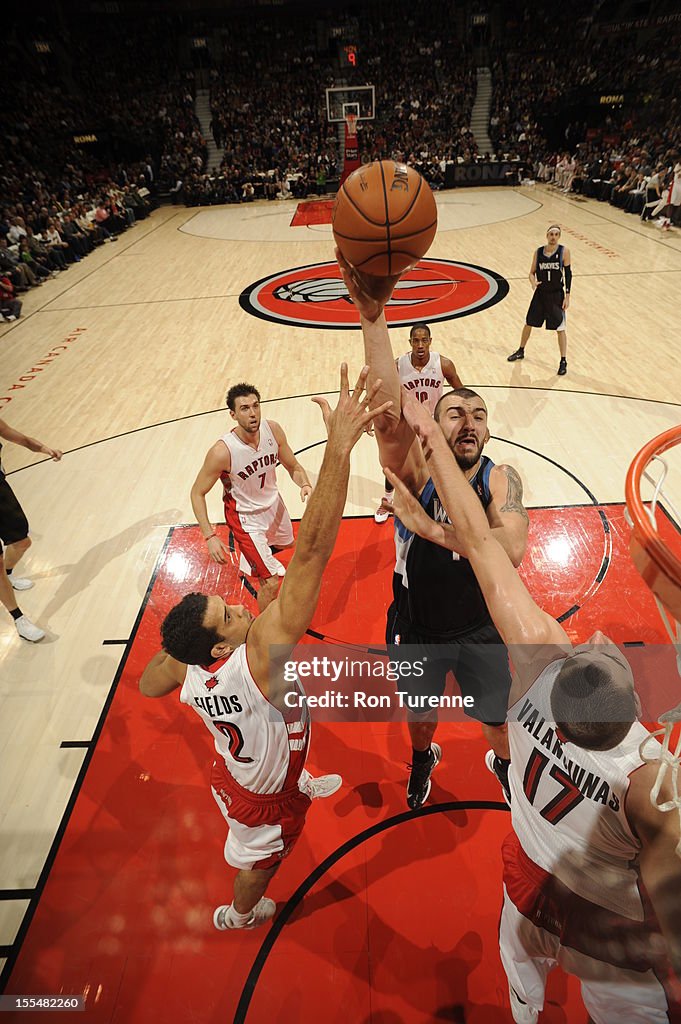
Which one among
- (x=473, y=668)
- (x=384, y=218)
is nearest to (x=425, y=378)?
(x=384, y=218)

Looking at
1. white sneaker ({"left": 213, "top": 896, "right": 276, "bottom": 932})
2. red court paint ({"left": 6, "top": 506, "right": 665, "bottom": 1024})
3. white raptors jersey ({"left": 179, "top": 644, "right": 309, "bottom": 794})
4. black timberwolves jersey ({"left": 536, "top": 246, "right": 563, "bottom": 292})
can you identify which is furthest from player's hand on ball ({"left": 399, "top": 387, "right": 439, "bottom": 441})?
black timberwolves jersey ({"left": 536, "top": 246, "right": 563, "bottom": 292})

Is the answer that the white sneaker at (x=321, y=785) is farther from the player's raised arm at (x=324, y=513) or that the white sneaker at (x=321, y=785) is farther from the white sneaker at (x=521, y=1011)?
the player's raised arm at (x=324, y=513)

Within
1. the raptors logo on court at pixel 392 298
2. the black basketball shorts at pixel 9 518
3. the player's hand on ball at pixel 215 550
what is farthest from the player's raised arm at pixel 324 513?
the raptors logo on court at pixel 392 298

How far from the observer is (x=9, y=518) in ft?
14.5

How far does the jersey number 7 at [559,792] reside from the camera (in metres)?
1.73

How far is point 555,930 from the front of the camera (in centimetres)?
196

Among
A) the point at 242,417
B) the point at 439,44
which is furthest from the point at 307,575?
the point at 439,44

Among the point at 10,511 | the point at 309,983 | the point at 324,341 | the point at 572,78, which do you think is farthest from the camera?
the point at 572,78

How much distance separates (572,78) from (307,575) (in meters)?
33.6

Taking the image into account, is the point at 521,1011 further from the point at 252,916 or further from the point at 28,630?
the point at 28,630

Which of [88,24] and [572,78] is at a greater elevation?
[88,24]

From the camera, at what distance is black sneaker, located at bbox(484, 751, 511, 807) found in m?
2.94

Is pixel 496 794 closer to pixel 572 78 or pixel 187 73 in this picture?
pixel 572 78

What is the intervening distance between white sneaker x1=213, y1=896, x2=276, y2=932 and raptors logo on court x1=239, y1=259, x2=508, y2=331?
27.5ft
